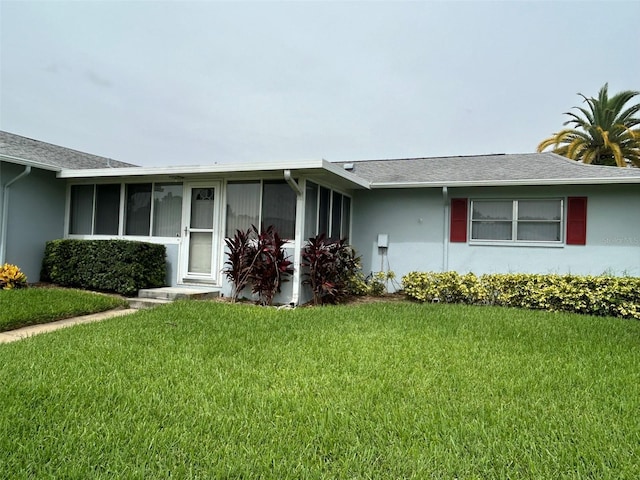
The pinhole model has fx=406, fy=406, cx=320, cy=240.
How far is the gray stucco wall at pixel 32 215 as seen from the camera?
8.38m

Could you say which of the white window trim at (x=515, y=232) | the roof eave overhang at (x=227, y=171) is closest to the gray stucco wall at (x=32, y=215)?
the roof eave overhang at (x=227, y=171)

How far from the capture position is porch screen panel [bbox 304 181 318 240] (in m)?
8.10

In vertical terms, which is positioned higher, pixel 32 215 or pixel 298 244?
pixel 32 215

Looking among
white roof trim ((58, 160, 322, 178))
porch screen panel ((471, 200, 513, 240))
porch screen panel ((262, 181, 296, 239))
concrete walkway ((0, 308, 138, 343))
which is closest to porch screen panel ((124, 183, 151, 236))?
white roof trim ((58, 160, 322, 178))

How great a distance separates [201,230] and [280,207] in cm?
186

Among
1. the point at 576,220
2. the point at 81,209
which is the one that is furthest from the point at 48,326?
the point at 576,220

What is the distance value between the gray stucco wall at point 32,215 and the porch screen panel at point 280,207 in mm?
5059

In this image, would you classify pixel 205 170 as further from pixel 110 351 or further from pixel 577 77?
pixel 577 77

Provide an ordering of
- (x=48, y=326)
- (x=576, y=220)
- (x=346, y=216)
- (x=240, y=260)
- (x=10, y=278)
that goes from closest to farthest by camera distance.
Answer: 1. (x=48, y=326)
2. (x=10, y=278)
3. (x=240, y=260)
4. (x=576, y=220)
5. (x=346, y=216)

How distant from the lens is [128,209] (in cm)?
925

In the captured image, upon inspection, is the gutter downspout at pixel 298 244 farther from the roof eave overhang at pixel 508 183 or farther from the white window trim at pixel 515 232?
the white window trim at pixel 515 232

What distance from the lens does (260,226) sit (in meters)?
8.15

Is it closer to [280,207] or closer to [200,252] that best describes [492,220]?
[280,207]

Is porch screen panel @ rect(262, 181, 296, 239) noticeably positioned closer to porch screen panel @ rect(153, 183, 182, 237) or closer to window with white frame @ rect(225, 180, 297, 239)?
window with white frame @ rect(225, 180, 297, 239)
